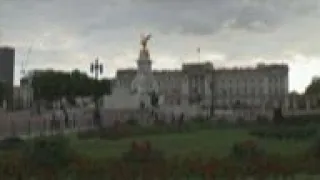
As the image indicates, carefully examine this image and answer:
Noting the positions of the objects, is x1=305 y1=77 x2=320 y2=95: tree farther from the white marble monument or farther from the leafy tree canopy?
the white marble monument

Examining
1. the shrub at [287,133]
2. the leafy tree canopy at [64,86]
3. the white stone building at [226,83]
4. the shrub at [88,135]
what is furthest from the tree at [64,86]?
the shrub at [287,133]

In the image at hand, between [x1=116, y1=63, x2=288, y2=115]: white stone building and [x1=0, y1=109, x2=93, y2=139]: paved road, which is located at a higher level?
[x1=116, y1=63, x2=288, y2=115]: white stone building

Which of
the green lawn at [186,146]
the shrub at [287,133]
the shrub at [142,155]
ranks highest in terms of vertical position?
the shrub at [142,155]

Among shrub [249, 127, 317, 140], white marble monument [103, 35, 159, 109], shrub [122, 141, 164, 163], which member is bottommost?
shrub [249, 127, 317, 140]

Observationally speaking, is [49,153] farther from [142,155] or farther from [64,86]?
[64,86]

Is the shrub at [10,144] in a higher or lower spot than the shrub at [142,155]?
lower

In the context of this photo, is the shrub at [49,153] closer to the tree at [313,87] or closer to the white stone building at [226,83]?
the white stone building at [226,83]

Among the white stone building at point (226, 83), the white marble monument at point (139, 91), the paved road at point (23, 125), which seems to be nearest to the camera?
the paved road at point (23, 125)

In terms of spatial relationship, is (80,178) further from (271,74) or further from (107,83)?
(271,74)

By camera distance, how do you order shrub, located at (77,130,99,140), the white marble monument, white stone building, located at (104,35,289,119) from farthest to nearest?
1. white stone building, located at (104,35,289,119)
2. the white marble monument
3. shrub, located at (77,130,99,140)

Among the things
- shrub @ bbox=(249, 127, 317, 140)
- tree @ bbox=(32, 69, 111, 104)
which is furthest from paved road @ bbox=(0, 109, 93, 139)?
tree @ bbox=(32, 69, 111, 104)

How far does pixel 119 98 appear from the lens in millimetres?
52438

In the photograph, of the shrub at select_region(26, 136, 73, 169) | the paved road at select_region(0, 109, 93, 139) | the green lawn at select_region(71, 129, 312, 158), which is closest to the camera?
the shrub at select_region(26, 136, 73, 169)

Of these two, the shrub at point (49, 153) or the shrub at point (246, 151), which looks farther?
the shrub at point (246, 151)
